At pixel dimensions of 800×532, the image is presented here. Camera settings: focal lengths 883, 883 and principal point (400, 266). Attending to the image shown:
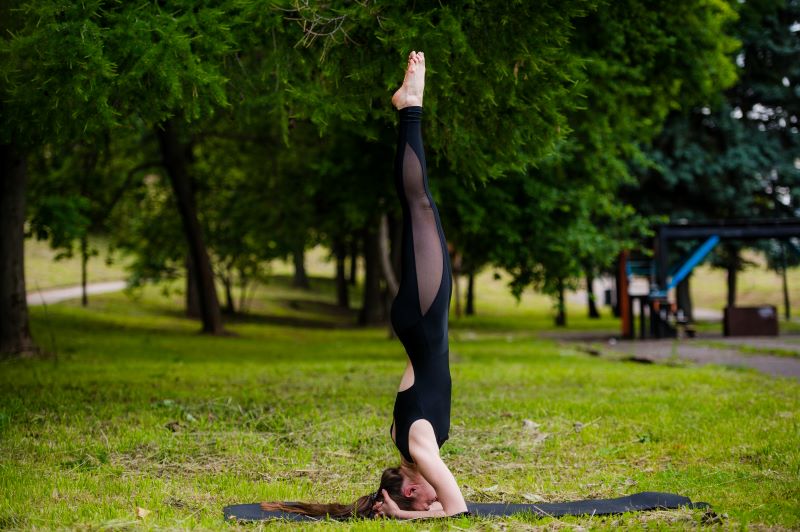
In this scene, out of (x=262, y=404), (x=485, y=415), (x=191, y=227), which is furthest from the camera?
(x=191, y=227)

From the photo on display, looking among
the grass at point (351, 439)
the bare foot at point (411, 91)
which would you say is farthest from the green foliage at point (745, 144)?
the bare foot at point (411, 91)

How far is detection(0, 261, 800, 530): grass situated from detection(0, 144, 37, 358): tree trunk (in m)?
1.32

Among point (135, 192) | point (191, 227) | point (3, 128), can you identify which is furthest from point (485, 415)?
point (135, 192)

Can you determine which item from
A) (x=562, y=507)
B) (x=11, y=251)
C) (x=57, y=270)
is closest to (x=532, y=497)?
(x=562, y=507)

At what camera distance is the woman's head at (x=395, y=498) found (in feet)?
18.1

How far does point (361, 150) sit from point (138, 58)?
11.3 m

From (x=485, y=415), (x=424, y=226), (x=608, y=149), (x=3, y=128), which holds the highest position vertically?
(x=608, y=149)

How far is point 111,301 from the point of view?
3931 cm

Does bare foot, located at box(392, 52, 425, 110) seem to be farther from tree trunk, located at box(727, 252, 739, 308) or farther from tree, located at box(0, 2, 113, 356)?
tree trunk, located at box(727, 252, 739, 308)

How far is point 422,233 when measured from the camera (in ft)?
19.0

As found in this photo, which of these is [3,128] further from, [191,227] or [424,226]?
[191,227]

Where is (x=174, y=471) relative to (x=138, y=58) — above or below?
below

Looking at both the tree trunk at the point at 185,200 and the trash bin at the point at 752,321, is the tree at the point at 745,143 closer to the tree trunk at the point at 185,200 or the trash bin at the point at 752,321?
the trash bin at the point at 752,321

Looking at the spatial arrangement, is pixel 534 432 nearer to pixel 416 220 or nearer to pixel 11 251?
pixel 416 220
